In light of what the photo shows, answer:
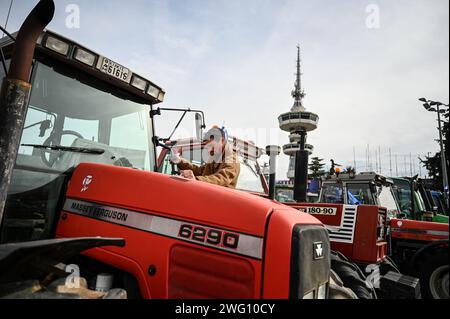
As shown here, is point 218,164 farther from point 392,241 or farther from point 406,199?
point 406,199

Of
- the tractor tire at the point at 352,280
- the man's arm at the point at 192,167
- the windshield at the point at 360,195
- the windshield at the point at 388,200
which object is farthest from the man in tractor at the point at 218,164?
the windshield at the point at 388,200

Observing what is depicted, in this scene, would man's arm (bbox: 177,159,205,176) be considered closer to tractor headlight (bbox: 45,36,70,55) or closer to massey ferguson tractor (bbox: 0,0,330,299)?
massey ferguson tractor (bbox: 0,0,330,299)

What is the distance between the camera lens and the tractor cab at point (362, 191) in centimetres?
726

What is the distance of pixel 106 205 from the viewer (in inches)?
86.2

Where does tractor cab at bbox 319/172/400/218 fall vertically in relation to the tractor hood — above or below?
above

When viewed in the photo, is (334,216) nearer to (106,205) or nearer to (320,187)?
(320,187)

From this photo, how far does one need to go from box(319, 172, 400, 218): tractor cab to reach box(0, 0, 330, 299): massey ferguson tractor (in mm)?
5723

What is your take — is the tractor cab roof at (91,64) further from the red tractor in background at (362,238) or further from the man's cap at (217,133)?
the red tractor in background at (362,238)

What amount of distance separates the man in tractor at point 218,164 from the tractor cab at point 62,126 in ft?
2.07

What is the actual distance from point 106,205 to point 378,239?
474 centimetres

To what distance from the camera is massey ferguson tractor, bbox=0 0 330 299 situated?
5.65 ft

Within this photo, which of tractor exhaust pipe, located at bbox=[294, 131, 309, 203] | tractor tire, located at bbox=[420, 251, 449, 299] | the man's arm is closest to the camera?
the man's arm

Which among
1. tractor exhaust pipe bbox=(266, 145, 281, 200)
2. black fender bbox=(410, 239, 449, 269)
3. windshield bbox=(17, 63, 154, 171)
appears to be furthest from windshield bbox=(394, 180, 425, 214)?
windshield bbox=(17, 63, 154, 171)
